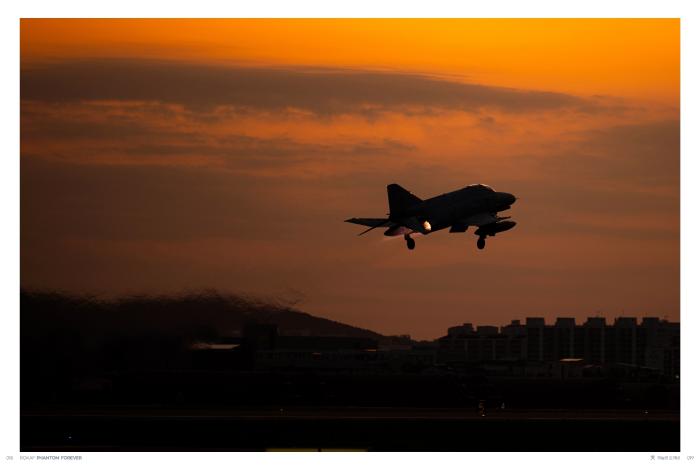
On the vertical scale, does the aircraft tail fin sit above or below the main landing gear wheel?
above

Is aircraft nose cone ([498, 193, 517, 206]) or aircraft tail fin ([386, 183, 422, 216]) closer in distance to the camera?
aircraft tail fin ([386, 183, 422, 216])

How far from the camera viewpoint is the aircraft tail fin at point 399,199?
95000 millimetres

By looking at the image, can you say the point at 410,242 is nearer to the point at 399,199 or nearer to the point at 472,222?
the point at 399,199

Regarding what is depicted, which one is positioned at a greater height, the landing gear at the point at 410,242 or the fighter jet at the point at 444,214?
the fighter jet at the point at 444,214

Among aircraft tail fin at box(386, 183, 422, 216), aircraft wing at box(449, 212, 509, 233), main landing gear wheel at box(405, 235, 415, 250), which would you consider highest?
aircraft tail fin at box(386, 183, 422, 216)

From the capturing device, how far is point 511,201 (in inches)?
3848

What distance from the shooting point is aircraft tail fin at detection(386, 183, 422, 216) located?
9500 cm

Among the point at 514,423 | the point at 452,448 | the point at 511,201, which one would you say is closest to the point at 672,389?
the point at 511,201

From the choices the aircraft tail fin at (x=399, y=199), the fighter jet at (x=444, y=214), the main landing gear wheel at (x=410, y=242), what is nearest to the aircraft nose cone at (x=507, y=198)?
the fighter jet at (x=444, y=214)

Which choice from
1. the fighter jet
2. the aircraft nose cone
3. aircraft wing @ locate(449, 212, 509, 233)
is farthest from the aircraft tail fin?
the aircraft nose cone

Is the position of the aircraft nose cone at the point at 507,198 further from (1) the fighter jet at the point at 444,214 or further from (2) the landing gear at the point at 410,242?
(2) the landing gear at the point at 410,242

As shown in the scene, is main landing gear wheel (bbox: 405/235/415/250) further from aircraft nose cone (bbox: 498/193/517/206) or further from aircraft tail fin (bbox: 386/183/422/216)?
aircraft nose cone (bbox: 498/193/517/206)

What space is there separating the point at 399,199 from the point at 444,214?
3.36m

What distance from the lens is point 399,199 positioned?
313ft
